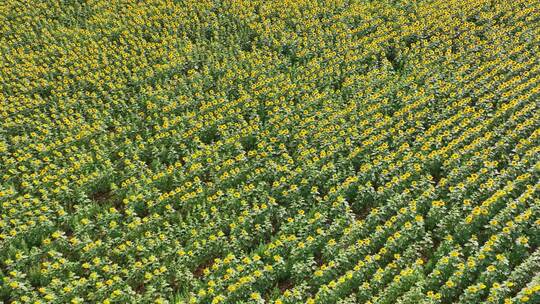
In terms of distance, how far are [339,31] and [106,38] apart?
7835 millimetres

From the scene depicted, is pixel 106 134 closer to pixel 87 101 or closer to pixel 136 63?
pixel 87 101

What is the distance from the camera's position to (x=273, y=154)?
11109 millimetres

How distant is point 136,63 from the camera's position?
50.2 feet

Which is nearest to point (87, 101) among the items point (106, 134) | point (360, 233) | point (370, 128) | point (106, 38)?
point (106, 134)

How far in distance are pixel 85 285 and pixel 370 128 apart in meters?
6.98

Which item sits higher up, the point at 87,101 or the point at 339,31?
the point at 339,31

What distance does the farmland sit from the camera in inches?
319

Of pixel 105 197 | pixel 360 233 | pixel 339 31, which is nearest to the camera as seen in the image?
pixel 360 233

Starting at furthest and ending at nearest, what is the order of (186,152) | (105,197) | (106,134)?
1. (106,134)
2. (186,152)
3. (105,197)

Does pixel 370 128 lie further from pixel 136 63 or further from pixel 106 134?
pixel 136 63

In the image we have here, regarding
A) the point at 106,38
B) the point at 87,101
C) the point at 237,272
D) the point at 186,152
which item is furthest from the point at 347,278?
the point at 106,38

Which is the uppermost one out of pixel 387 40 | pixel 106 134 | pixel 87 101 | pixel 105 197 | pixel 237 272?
pixel 387 40

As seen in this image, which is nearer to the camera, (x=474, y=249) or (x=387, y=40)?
(x=474, y=249)

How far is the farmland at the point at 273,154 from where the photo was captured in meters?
8.09
